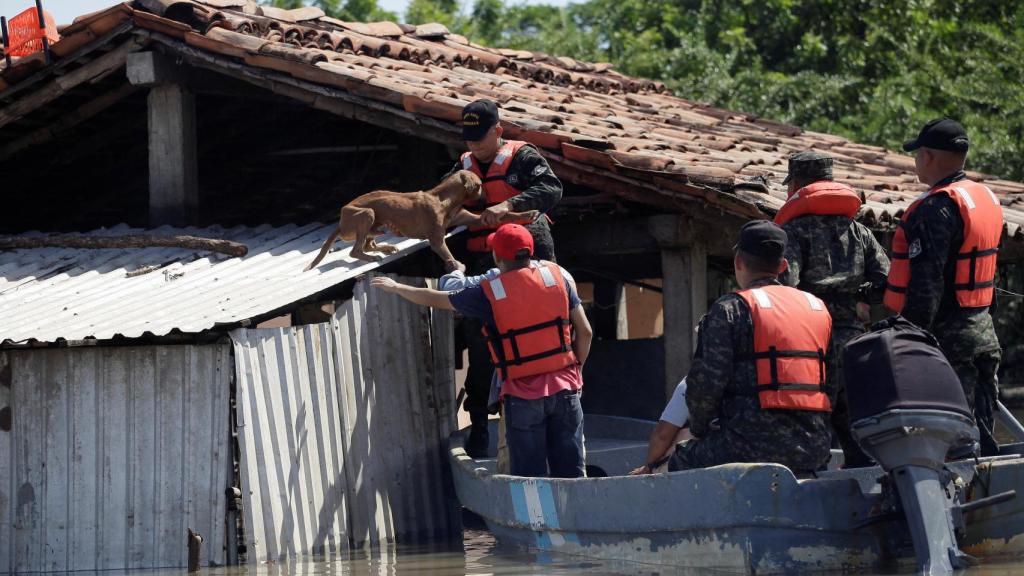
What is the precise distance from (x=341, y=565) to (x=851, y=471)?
2.94 m

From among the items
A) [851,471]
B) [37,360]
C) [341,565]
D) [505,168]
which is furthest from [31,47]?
[851,471]

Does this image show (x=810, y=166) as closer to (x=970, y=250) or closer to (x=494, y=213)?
(x=970, y=250)

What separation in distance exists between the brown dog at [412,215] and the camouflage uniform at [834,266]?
2.17 metres

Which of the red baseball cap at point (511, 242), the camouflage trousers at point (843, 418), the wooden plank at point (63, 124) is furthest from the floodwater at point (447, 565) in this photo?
the wooden plank at point (63, 124)

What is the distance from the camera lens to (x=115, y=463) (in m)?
8.45

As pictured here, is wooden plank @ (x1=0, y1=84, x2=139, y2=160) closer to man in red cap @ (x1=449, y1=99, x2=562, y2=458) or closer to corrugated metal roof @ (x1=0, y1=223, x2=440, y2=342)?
corrugated metal roof @ (x1=0, y1=223, x2=440, y2=342)

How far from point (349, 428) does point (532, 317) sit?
173 centimetres

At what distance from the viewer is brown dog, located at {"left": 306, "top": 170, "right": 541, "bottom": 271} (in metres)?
8.97

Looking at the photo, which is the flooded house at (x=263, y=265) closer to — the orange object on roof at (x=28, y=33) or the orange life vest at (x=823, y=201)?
the orange object on roof at (x=28, y=33)

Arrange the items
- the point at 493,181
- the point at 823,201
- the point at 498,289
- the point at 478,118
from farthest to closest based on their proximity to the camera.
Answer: the point at 493,181 < the point at 478,118 < the point at 498,289 < the point at 823,201

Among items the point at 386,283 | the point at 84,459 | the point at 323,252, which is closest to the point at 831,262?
the point at 386,283

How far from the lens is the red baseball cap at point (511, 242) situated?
778cm

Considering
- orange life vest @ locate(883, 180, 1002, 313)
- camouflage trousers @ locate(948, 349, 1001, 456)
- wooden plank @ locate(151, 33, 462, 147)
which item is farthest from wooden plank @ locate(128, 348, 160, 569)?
camouflage trousers @ locate(948, 349, 1001, 456)

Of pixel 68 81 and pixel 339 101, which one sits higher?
pixel 68 81
